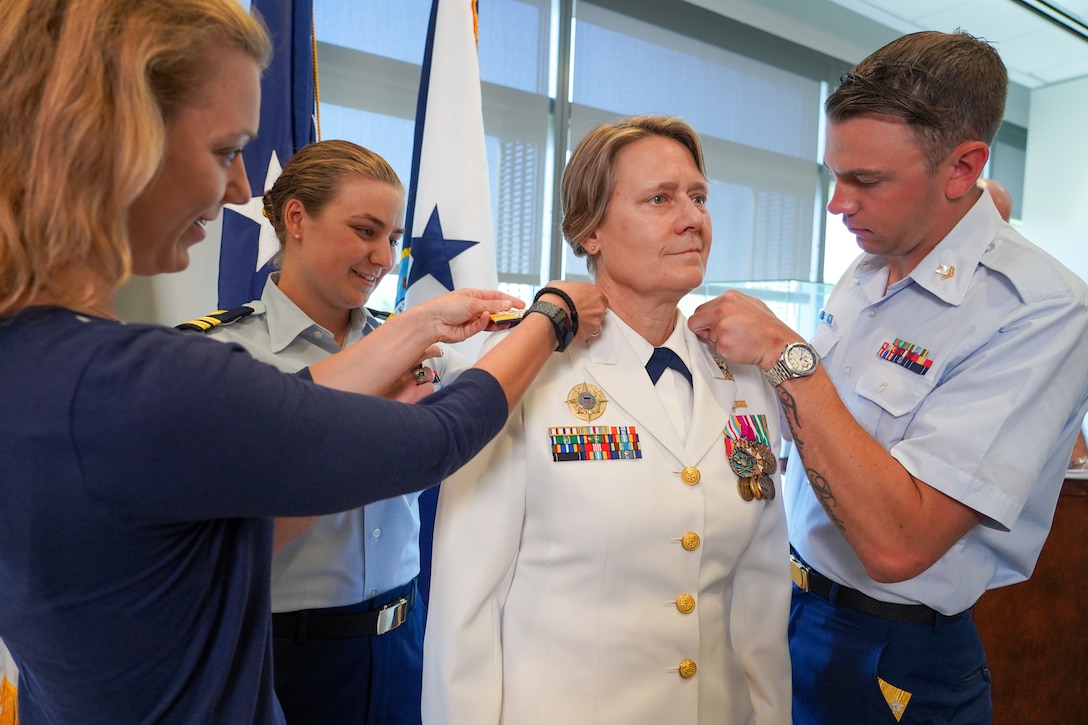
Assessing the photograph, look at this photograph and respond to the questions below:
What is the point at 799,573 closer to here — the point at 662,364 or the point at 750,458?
the point at 750,458

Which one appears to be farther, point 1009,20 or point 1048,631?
point 1009,20

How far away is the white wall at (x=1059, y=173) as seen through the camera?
264 inches

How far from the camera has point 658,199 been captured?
1538 mm

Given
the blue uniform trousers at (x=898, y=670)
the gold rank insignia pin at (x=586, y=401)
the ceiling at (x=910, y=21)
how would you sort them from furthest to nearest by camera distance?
1. the ceiling at (x=910, y=21)
2. the blue uniform trousers at (x=898, y=670)
3. the gold rank insignia pin at (x=586, y=401)

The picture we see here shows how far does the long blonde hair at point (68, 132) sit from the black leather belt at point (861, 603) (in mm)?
1534

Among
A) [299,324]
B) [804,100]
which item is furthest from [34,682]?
[804,100]

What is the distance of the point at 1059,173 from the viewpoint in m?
6.87

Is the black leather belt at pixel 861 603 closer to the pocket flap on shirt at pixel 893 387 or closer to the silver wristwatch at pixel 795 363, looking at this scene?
the pocket flap on shirt at pixel 893 387

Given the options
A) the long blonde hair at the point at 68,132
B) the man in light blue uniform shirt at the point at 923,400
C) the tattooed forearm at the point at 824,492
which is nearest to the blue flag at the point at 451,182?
the man in light blue uniform shirt at the point at 923,400

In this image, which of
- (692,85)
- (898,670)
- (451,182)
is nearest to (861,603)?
(898,670)

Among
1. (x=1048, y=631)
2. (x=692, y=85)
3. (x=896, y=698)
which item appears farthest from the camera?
(x=692, y=85)

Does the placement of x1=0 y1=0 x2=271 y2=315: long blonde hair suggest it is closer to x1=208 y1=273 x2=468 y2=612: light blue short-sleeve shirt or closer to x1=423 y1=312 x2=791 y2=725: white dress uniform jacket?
x1=423 y1=312 x2=791 y2=725: white dress uniform jacket

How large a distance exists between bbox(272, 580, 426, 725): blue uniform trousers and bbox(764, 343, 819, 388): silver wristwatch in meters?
1.02

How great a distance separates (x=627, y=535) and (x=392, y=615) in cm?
68
